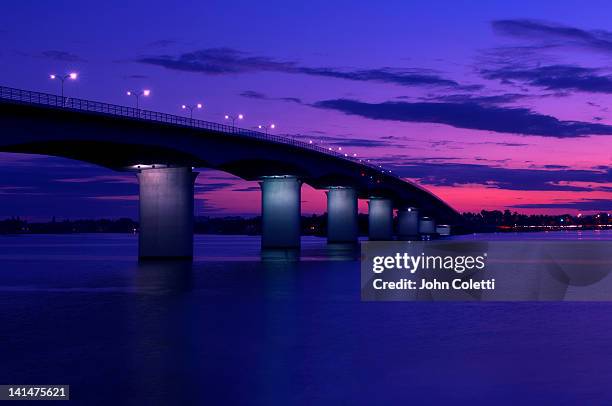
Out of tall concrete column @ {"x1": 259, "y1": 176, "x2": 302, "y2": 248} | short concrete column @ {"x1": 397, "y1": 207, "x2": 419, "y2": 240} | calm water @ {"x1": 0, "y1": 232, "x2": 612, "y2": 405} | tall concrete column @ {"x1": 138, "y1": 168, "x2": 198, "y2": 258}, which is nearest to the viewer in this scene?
calm water @ {"x1": 0, "y1": 232, "x2": 612, "y2": 405}

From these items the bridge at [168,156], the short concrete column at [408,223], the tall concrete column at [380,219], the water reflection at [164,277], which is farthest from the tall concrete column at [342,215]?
the short concrete column at [408,223]

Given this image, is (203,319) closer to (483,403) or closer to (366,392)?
(366,392)

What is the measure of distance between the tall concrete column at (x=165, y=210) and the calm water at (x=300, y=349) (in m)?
28.9

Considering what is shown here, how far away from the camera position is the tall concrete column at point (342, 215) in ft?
399

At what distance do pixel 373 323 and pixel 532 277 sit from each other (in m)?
27.7

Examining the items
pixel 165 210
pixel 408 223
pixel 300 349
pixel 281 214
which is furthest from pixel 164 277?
pixel 408 223

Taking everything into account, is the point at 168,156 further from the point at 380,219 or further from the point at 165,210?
the point at 380,219

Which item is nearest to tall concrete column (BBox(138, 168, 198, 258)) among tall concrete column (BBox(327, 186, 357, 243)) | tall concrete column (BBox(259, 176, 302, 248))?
tall concrete column (BBox(259, 176, 302, 248))

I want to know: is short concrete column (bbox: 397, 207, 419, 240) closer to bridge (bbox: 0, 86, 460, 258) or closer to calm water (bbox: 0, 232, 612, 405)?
bridge (bbox: 0, 86, 460, 258)

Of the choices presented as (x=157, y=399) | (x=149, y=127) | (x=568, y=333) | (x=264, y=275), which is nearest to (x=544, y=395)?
(x=157, y=399)

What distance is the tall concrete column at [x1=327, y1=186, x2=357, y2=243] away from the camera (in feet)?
399

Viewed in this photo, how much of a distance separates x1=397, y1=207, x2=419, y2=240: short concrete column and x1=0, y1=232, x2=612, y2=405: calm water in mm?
155106

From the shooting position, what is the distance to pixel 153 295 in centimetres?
3653

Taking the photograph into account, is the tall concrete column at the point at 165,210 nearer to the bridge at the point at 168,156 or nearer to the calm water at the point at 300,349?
the bridge at the point at 168,156
